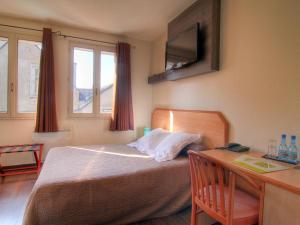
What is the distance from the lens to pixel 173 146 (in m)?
2.21

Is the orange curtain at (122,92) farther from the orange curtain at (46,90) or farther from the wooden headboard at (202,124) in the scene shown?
the orange curtain at (46,90)

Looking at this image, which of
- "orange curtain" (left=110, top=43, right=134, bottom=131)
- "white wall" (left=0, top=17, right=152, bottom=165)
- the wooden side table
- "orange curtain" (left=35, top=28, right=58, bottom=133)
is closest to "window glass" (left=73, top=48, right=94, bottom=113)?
"white wall" (left=0, top=17, right=152, bottom=165)

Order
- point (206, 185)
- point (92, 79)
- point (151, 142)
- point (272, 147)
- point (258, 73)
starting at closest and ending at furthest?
point (206, 185) < point (272, 147) < point (258, 73) < point (151, 142) < point (92, 79)

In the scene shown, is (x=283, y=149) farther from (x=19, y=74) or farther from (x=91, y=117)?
(x=19, y=74)

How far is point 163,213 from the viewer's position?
1.89 m

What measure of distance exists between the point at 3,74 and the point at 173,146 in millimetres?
3046

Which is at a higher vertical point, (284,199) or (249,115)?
(249,115)

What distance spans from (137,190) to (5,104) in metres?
2.82

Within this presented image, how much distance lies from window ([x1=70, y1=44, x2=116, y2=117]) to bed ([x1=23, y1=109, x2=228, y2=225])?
4.39 ft

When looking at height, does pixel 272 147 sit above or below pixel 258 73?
below

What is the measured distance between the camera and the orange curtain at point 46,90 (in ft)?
10.1

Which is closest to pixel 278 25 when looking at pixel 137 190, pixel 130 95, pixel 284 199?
pixel 284 199

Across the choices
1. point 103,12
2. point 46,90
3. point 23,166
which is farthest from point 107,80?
point 23,166

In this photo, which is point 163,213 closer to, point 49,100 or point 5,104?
point 49,100
